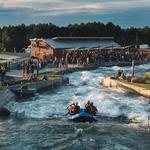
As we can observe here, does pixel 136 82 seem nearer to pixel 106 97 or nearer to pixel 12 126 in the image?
pixel 106 97

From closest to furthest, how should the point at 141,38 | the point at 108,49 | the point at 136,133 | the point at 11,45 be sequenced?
the point at 136,133, the point at 108,49, the point at 11,45, the point at 141,38

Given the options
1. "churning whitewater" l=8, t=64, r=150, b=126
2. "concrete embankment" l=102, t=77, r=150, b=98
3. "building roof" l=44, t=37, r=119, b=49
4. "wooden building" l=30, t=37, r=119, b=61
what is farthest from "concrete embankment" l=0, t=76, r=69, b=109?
"building roof" l=44, t=37, r=119, b=49

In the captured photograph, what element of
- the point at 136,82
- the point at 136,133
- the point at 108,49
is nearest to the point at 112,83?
the point at 136,82

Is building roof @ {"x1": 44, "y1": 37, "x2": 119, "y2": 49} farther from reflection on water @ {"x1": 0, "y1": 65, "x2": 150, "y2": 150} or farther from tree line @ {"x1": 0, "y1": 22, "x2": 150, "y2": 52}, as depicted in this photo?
reflection on water @ {"x1": 0, "y1": 65, "x2": 150, "y2": 150}

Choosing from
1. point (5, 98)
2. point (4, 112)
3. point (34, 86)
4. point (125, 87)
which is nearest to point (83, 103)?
point (5, 98)

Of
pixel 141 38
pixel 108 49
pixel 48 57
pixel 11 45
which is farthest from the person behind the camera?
pixel 141 38

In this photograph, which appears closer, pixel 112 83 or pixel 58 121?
pixel 58 121

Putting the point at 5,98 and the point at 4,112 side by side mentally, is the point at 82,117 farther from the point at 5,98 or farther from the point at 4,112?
the point at 5,98
